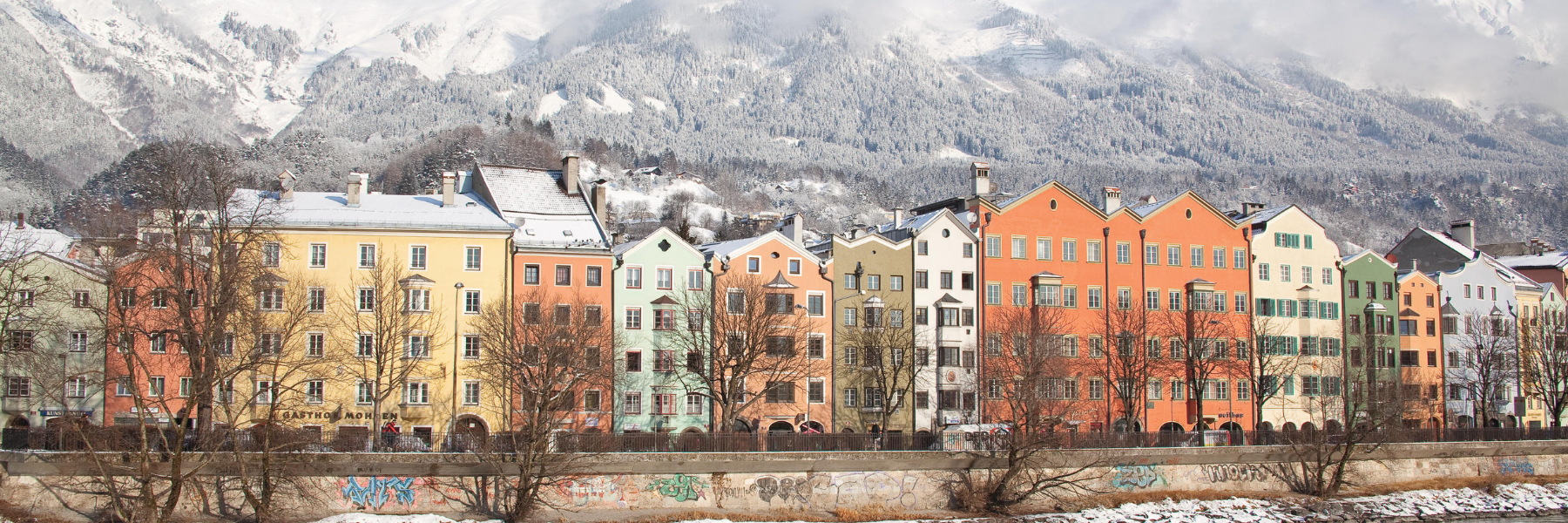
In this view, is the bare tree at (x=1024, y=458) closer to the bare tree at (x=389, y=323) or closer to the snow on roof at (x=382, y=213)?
the snow on roof at (x=382, y=213)

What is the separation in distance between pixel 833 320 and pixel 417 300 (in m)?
21.1

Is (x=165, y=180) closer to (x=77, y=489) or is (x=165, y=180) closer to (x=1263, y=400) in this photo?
(x=77, y=489)

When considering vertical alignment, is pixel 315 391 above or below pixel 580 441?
above

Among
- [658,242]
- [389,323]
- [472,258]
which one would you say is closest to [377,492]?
[389,323]

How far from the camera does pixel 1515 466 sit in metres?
69.3

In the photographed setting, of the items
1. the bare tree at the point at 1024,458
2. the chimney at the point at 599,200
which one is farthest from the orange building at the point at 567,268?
the bare tree at the point at 1024,458

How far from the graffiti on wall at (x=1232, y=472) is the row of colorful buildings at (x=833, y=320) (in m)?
6.78

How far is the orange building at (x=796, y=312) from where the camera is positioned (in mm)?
64375

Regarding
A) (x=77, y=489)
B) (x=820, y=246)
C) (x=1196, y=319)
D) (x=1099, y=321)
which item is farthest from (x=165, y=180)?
(x=1196, y=319)

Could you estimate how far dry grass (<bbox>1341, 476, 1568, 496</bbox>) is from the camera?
6244cm

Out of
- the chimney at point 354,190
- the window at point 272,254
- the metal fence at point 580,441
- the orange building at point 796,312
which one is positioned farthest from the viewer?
the orange building at point 796,312

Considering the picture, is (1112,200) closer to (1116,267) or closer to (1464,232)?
(1116,267)

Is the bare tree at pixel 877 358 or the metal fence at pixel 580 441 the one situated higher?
the bare tree at pixel 877 358

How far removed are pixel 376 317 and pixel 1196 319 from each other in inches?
1774
